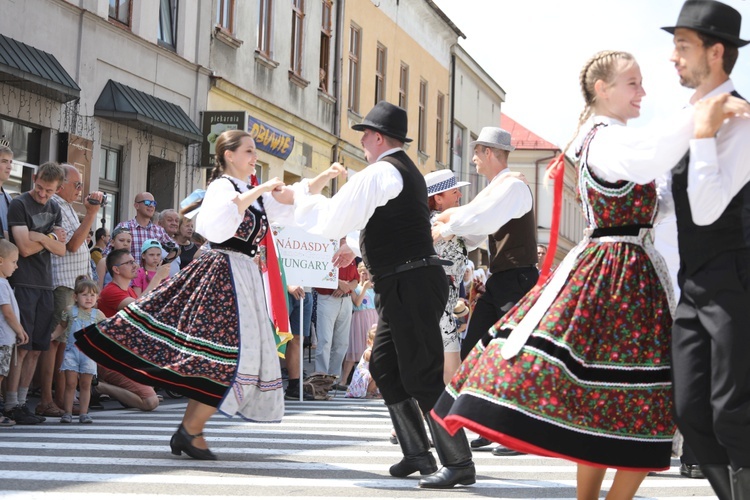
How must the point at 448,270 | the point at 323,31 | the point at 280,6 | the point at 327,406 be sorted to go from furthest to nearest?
the point at 323,31
the point at 280,6
the point at 327,406
the point at 448,270

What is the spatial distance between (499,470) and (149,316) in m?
2.16

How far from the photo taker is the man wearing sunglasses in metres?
12.0

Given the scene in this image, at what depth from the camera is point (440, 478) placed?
233 inches

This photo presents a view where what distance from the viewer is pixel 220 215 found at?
678 centimetres

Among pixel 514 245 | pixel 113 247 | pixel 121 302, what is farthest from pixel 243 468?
pixel 113 247

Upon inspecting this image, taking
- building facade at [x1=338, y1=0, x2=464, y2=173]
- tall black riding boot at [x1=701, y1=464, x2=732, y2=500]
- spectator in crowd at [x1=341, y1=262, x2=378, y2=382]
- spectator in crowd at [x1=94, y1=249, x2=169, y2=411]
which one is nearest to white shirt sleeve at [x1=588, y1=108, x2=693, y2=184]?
tall black riding boot at [x1=701, y1=464, x2=732, y2=500]

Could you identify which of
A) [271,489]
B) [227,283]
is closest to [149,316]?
[227,283]

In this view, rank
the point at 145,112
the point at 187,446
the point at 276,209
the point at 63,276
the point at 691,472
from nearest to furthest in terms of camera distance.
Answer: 1. the point at 691,472
2. the point at 187,446
3. the point at 276,209
4. the point at 63,276
5. the point at 145,112

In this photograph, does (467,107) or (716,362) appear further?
(467,107)

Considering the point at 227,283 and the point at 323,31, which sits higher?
the point at 323,31

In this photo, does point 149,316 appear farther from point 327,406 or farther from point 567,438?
point 327,406

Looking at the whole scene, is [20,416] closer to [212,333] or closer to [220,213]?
[212,333]

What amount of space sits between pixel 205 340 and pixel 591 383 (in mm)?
3030

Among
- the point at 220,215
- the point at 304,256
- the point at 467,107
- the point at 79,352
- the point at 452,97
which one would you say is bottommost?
the point at 79,352
